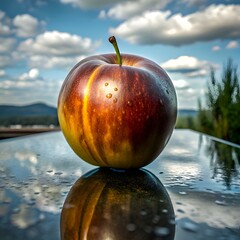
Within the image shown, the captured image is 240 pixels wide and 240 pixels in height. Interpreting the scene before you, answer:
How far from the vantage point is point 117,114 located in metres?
0.41

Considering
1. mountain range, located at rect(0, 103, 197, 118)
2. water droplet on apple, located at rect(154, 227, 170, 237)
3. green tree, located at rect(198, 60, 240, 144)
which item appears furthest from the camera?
mountain range, located at rect(0, 103, 197, 118)

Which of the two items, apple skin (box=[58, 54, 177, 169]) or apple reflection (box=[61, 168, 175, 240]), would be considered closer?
apple reflection (box=[61, 168, 175, 240])

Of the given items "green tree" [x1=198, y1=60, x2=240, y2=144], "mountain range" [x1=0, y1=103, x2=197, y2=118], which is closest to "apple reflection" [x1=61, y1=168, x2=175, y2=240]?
"green tree" [x1=198, y1=60, x2=240, y2=144]

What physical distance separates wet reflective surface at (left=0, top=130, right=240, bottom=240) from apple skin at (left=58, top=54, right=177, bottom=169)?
39 millimetres

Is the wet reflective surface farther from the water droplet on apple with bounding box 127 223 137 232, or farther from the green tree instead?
the green tree

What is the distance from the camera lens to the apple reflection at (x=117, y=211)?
0.19m

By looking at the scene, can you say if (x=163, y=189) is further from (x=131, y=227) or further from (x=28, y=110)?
(x=28, y=110)

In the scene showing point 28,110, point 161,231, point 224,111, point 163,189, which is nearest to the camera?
point 161,231

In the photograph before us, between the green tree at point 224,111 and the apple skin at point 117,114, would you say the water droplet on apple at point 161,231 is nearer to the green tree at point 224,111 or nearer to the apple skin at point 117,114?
the apple skin at point 117,114

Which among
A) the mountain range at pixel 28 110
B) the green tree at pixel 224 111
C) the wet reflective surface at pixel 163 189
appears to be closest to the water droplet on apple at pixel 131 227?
the wet reflective surface at pixel 163 189

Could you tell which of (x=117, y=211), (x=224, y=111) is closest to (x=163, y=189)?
(x=117, y=211)

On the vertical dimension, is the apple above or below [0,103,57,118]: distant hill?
below

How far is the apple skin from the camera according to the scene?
0.41 metres

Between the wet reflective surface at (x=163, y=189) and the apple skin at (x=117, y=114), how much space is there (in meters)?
0.04
